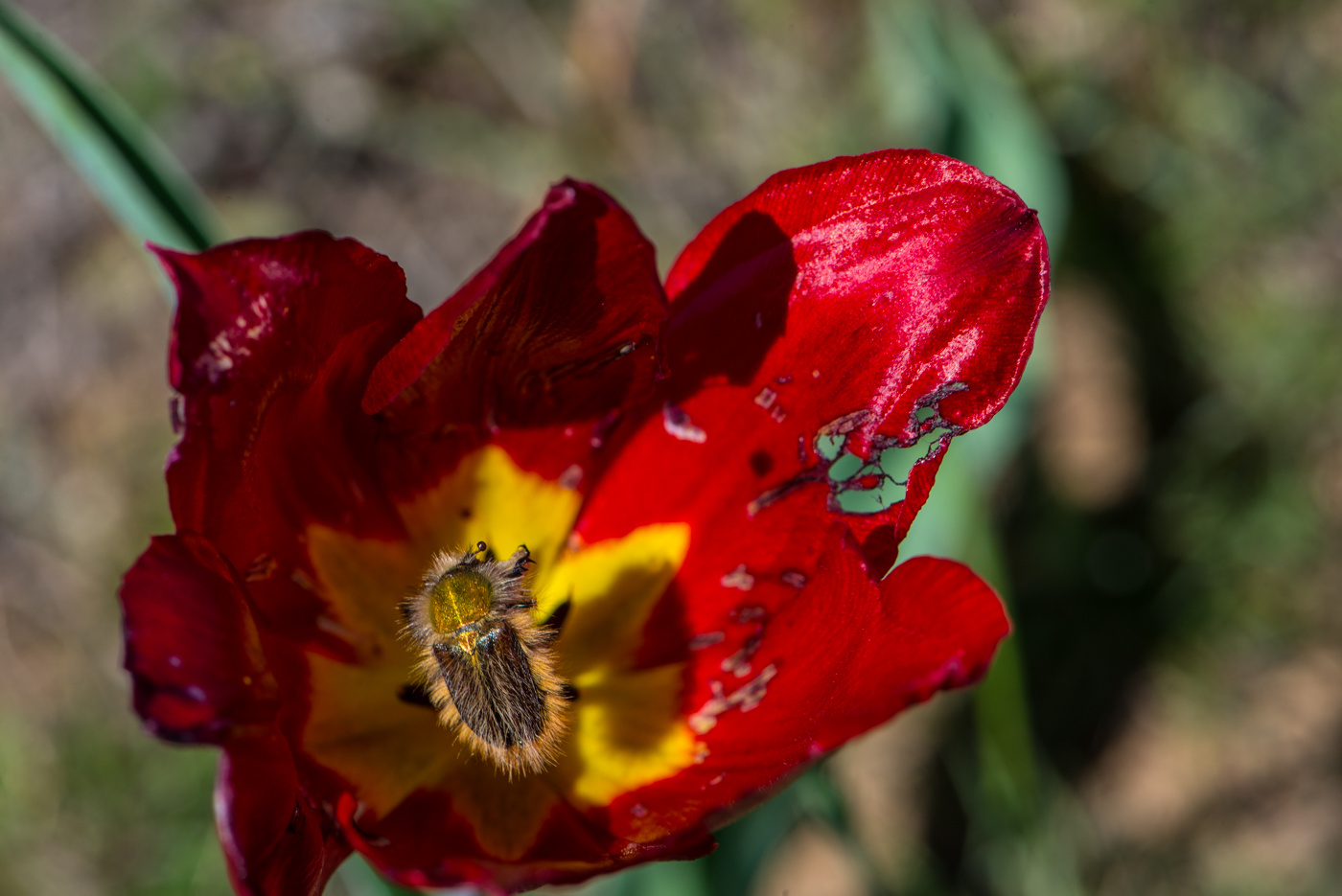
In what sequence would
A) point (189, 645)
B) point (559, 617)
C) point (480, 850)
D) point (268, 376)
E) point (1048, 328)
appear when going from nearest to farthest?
point (189, 645) → point (268, 376) → point (480, 850) → point (559, 617) → point (1048, 328)

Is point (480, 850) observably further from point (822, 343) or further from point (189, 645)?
point (822, 343)

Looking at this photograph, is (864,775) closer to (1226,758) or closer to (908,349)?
(1226,758)

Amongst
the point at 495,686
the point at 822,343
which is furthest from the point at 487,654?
the point at 822,343

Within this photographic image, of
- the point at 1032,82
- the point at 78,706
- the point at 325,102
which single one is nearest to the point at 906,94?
the point at 1032,82

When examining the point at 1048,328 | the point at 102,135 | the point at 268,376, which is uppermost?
the point at 102,135

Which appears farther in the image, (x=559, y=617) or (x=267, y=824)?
(x=559, y=617)

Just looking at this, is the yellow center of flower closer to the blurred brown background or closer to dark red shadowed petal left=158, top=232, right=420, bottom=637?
dark red shadowed petal left=158, top=232, right=420, bottom=637

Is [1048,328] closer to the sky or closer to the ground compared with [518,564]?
closer to the ground
